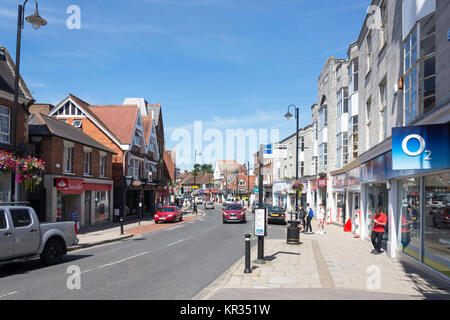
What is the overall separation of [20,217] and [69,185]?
1320cm

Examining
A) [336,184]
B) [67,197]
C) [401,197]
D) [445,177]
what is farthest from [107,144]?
[445,177]

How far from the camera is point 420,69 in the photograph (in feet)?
37.8

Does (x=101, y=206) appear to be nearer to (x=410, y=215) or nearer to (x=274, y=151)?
(x=274, y=151)

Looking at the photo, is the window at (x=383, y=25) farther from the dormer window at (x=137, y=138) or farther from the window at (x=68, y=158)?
the dormer window at (x=137, y=138)

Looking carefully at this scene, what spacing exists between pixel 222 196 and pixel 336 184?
83943 mm

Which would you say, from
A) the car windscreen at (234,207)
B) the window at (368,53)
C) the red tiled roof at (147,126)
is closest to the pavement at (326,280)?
the window at (368,53)

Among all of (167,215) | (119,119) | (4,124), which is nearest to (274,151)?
(4,124)

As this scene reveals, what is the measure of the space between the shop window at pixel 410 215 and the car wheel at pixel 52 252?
11544 millimetres

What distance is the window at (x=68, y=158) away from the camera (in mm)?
25172

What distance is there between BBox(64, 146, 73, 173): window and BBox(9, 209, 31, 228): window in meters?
14.4

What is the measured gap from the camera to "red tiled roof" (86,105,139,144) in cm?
3641

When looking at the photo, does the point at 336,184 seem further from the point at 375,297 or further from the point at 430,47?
the point at 375,297

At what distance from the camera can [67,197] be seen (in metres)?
26.9

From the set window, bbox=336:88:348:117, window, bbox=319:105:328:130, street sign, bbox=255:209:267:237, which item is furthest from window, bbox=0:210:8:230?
window, bbox=319:105:328:130
